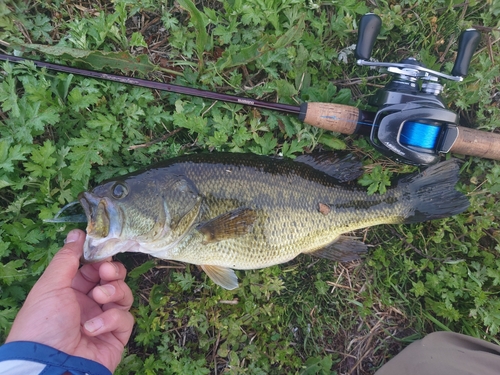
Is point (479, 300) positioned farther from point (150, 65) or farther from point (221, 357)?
point (150, 65)

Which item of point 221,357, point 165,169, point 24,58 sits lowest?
point 221,357

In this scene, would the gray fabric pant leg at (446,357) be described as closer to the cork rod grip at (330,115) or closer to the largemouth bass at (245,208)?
the largemouth bass at (245,208)

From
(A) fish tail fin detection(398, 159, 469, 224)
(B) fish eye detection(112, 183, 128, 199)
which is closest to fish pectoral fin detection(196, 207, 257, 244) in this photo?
(B) fish eye detection(112, 183, 128, 199)

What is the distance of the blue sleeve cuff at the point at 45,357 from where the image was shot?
201 cm

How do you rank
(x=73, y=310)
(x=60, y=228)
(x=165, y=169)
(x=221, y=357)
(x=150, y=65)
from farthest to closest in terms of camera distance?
(x=221, y=357) < (x=150, y=65) < (x=60, y=228) < (x=165, y=169) < (x=73, y=310)

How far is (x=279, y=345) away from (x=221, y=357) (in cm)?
53

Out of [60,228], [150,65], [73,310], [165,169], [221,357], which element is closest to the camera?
[73,310]

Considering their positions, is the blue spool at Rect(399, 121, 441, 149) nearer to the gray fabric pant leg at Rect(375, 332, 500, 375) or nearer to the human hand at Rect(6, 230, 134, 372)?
the gray fabric pant leg at Rect(375, 332, 500, 375)

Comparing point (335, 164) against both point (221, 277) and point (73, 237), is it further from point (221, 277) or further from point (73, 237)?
point (73, 237)

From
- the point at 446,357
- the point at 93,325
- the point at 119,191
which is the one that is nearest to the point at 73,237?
the point at 119,191

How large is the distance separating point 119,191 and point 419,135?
2180mm

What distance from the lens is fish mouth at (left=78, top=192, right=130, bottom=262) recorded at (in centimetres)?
229

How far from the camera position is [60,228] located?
273cm

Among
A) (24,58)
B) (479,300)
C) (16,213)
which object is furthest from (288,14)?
(479,300)
